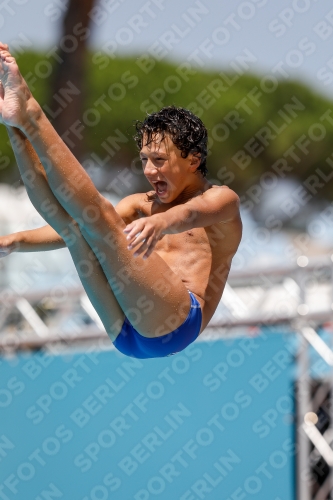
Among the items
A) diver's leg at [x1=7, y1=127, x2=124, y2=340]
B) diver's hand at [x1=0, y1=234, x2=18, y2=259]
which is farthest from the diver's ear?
diver's hand at [x1=0, y1=234, x2=18, y2=259]

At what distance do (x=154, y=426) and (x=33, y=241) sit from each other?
163 centimetres

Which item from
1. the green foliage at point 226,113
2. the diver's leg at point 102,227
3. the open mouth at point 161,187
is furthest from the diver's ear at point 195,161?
the green foliage at point 226,113

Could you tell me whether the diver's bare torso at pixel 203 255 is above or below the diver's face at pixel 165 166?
below

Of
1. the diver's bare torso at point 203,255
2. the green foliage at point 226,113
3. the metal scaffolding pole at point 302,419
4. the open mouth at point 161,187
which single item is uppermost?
the open mouth at point 161,187

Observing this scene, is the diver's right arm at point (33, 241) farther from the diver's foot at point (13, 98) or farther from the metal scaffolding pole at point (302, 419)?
the metal scaffolding pole at point (302, 419)

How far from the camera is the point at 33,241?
97.0 inches

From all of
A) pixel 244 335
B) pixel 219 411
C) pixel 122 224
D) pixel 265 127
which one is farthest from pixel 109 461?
pixel 265 127

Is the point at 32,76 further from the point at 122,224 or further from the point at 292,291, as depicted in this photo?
the point at 122,224

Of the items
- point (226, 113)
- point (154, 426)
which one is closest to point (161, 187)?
point (154, 426)

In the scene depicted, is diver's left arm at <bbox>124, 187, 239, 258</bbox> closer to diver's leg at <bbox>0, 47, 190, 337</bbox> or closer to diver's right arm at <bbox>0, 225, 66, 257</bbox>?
diver's leg at <bbox>0, 47, 190, 337</bbox>

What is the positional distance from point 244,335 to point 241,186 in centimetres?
910

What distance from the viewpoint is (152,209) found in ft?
8.23

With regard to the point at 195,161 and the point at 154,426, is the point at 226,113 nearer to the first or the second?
the point at 154,426

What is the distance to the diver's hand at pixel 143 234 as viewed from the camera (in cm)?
188
